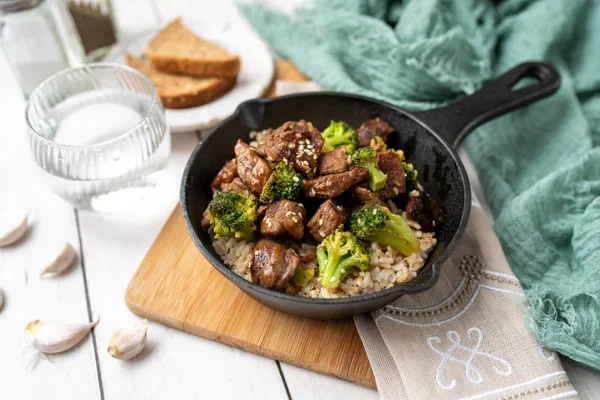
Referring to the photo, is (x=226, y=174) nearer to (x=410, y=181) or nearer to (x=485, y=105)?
(x=410, y=181)

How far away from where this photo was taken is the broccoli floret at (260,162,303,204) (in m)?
2.56

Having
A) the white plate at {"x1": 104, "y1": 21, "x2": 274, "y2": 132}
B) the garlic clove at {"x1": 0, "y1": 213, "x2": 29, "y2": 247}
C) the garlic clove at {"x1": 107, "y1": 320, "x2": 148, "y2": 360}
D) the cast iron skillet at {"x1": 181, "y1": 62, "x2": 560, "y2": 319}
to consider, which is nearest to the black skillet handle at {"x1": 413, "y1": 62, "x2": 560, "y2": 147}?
the cast iron skillet at {"x1": 181, "y1": 62, "x2": 560, "y2": 319}

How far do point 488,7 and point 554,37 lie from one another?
59 centimetres

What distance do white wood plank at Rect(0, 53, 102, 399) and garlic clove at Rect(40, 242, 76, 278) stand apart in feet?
0.13

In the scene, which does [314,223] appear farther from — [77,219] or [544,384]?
[77,219]

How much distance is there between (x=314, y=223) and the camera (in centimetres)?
254

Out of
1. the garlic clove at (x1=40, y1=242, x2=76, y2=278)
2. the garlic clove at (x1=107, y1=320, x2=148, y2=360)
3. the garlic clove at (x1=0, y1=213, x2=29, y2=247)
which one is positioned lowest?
the garlic clove at (x1=107, y1=320, x2=148, y2=360)

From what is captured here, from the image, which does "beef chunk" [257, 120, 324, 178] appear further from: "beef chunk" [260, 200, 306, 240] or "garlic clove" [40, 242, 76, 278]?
"garlic clove" [40, 242, 76, 278]

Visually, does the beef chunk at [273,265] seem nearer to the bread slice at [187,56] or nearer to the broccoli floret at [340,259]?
the broccoli floret at [340,259]

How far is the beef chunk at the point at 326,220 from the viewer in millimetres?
2504

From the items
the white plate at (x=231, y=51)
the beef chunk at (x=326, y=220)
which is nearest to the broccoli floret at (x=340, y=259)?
the beef chunk at (x=326, y=220)

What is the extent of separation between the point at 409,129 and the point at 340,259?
979 millimetres

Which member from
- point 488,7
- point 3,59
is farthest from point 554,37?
point 3,59

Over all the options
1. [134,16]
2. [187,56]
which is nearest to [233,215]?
[187,56]
